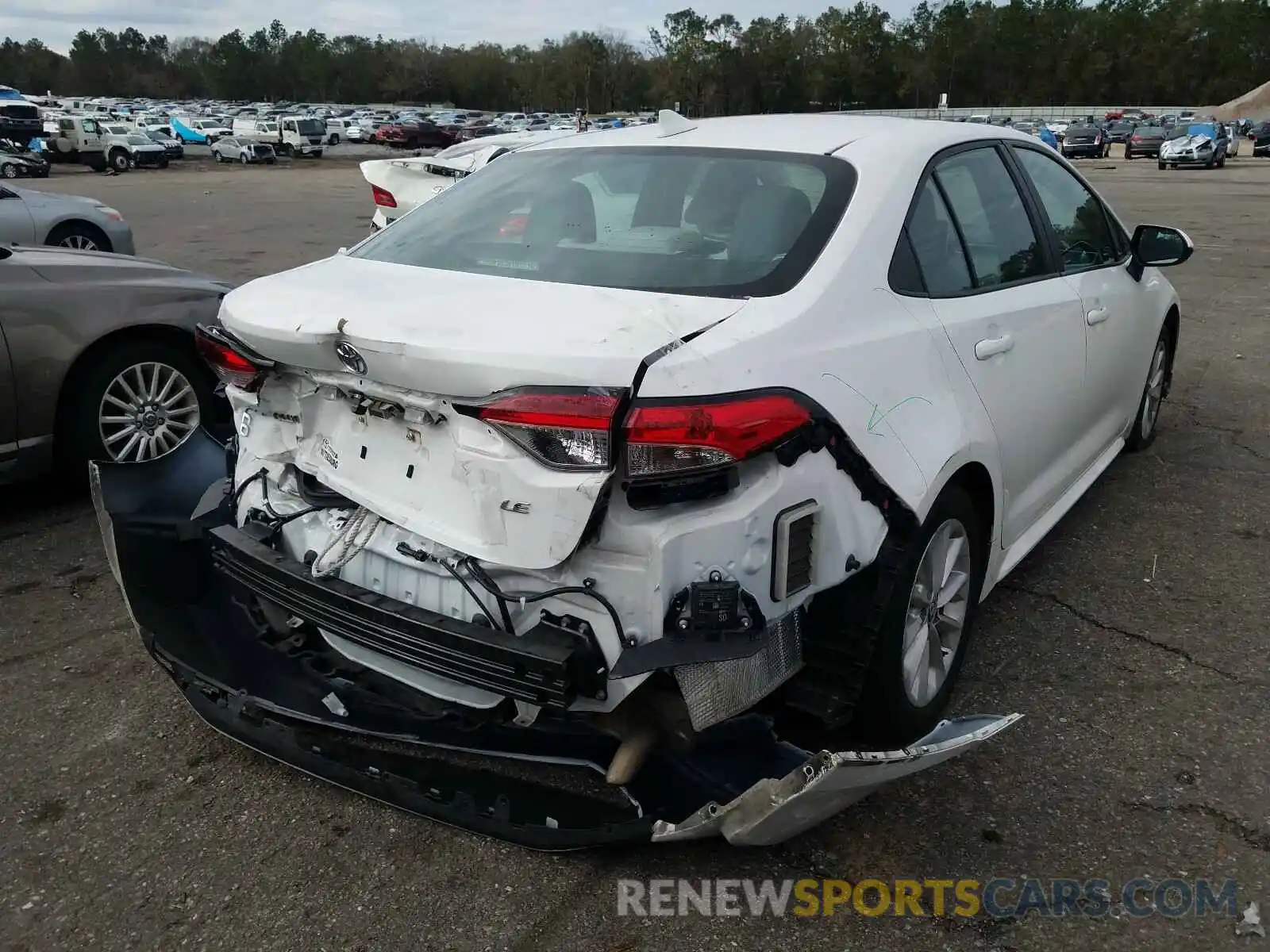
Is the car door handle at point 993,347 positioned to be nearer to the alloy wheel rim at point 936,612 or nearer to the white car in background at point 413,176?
the alloy wheel rim at point 936,612

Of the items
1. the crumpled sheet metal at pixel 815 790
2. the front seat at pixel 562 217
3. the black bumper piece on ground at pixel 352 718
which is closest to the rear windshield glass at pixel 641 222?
the front seat at pixel 562 217

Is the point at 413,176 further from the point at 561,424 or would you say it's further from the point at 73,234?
the point at 561,424

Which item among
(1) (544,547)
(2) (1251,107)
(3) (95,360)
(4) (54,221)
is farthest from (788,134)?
(2) (1251,107)

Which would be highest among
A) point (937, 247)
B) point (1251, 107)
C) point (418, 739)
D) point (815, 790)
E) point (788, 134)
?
point (1251, 107)

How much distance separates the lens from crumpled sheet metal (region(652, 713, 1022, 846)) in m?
2.06

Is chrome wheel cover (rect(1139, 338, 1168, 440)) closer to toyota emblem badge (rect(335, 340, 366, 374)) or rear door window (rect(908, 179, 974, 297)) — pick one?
rear door window (rect(908, 179, 974, 297))

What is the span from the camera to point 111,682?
Answer: 345 centimetres

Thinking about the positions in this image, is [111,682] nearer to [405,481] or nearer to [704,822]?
[405,481]

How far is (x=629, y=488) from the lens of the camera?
2178 millimetres

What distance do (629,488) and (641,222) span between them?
114 centimetres

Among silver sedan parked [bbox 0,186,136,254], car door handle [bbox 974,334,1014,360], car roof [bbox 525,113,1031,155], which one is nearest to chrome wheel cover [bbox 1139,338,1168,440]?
car roof [bbox 525,113,1031,155]

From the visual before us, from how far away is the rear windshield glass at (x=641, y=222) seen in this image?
2664mm

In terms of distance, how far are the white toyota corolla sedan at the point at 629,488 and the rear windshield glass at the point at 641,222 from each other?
1cm

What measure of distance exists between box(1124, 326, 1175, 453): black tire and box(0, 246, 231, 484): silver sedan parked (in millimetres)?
4565
